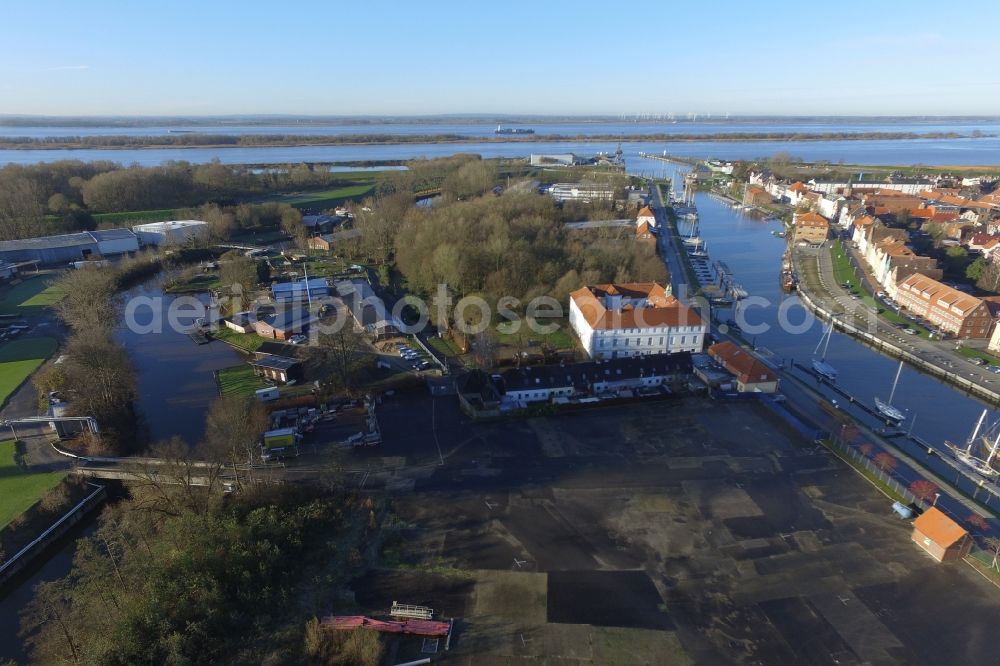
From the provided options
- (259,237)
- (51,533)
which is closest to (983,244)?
(51,533)

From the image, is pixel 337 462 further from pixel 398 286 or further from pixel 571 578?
pixel 398 286

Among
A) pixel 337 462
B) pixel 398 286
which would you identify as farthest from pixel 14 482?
pixel 398 286

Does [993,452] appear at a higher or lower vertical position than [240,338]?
higher

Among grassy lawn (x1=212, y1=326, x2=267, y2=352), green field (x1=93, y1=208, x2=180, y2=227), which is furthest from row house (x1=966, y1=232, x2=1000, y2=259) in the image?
green field (x1=93, y1=208, x2=180, y2=227)

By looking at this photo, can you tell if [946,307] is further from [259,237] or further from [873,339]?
[259,237]

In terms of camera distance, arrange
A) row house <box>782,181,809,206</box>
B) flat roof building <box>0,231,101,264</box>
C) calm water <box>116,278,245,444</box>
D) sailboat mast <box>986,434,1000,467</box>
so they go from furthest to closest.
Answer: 1. row house <box>782,181,809,206</box>
2. flat roof building <box>0,231,101,264</box>
3. calm water <box>116,278,245,444</box>
4. sailboat mast <box>986,434,1000,467</box>

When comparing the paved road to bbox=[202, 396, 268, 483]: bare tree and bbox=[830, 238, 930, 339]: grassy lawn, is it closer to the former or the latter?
bbox=[830, 238, 930, 339]: grassy lawn

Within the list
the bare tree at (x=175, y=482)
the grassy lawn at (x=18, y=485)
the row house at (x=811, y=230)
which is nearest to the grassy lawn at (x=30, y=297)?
the grassy lawn at (x=18, y=485)
